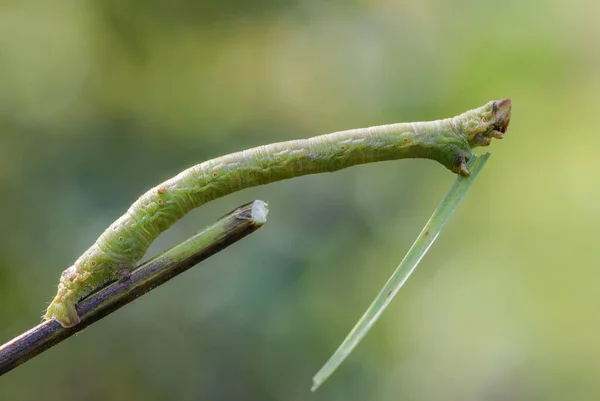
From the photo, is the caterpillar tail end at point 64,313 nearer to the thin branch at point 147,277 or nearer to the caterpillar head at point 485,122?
the thin branch at point 147,277

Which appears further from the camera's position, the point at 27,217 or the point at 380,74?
the point at 380,74

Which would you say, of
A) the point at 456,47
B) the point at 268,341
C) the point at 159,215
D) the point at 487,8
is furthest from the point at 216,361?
the point at 487,8

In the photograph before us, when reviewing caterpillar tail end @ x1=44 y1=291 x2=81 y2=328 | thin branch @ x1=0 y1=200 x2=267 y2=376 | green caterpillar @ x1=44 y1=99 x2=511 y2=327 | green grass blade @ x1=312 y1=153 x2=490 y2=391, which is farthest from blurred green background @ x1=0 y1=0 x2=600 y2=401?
green grass blade @ x1=312 y1=153 x2=490 y2=391

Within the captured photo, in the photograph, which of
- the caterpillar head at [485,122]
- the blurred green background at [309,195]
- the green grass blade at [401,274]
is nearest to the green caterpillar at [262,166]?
the caterpillar head at [485,122]

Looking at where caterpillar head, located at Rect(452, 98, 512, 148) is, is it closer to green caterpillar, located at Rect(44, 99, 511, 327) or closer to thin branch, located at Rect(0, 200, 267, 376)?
green caterpillar, located at Rect(44, 99, 511, 327)

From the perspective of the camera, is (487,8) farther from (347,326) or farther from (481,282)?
(347,326)
